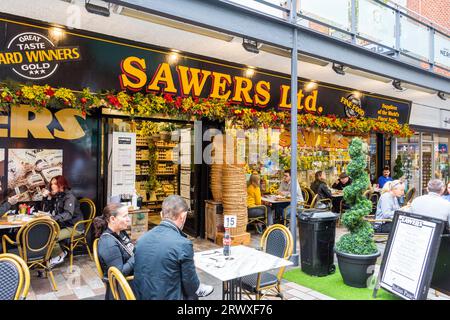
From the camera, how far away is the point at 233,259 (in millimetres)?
3283

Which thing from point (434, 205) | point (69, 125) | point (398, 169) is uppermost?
point (69, 125)

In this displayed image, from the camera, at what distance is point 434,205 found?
4.38 m

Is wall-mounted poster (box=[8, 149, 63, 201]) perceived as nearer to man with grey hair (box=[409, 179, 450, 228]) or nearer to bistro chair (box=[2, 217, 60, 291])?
bistro chair (box=[2, 217, 60, 291])

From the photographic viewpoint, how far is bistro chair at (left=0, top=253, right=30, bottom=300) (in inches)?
99.3

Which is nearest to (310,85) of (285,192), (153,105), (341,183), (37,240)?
(285,192)

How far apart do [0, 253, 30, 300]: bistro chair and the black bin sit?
359 centimetres

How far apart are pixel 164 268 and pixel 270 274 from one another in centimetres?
167

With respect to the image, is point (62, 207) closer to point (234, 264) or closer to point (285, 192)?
point (234, 264)

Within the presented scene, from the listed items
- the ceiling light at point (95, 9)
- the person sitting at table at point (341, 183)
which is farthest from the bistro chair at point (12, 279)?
the person sitting at table at point (341, 183)

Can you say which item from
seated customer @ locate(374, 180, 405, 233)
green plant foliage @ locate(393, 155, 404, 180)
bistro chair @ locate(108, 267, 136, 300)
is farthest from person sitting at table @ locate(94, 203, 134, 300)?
green plant foliage @ locate(393, 155, 404, 180)

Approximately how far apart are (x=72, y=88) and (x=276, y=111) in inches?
179

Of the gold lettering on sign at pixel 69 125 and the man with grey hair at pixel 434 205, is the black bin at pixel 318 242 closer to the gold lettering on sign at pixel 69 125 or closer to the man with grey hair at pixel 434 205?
the man with grey hair at pixel 434 205

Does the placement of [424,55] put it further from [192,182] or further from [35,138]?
[35,138]
